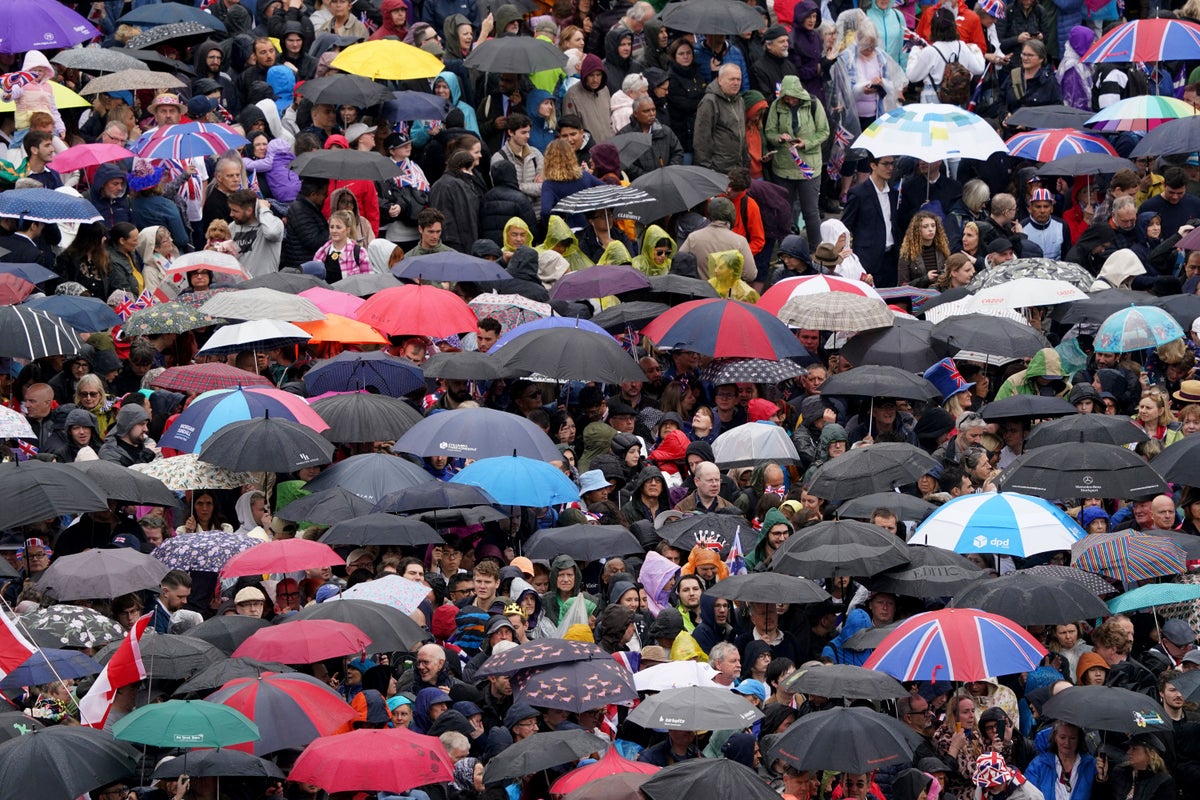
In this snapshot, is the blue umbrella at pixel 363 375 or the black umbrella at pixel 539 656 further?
the blue umbrella at pixel 363 375

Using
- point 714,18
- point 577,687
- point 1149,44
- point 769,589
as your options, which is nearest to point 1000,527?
point 769,589

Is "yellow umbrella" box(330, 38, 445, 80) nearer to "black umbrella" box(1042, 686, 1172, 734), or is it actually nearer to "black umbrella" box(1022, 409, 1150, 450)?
"black umbrella" box(1022, 409, 1150, 450)

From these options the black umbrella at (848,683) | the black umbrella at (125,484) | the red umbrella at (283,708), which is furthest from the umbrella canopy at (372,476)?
the black umbrella at (848,683)

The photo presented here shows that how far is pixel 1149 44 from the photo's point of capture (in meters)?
25.2

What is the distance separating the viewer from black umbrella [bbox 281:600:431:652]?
14.9 metres

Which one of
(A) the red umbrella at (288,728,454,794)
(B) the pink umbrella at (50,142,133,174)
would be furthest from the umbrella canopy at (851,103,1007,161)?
(A) the red umbrella at (288,728,454,794)

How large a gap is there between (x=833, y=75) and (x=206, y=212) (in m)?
6.83

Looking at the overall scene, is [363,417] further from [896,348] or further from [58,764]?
[58,764]

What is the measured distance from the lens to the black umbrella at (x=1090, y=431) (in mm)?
18203

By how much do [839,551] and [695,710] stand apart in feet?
7.42

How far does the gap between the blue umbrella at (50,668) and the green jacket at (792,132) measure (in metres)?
11.0

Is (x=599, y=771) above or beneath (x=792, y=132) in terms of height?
beneath

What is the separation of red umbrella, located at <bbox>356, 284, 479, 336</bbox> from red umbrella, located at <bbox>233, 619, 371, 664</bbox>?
513 cm

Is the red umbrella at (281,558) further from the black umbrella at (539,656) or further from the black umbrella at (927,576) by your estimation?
the black umbrella at (927,576)
